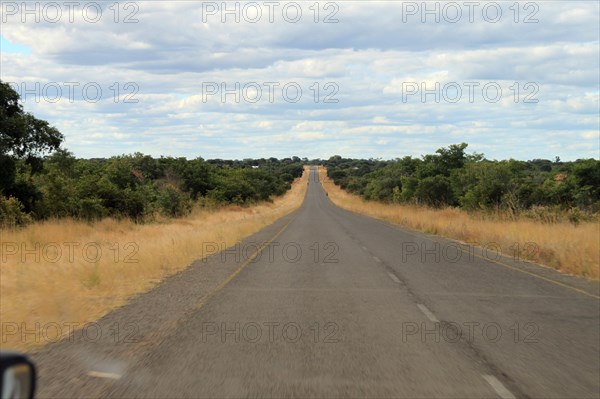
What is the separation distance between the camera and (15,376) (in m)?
2.38

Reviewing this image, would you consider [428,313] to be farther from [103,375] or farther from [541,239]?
[541,239]

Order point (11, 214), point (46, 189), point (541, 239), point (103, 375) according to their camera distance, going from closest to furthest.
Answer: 1. point (103, 375)
2. point (541, 239)
3. point (11, 214)
4. point (46, 189)

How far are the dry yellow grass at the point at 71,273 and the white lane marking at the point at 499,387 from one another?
215 inches

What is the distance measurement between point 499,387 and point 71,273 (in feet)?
33.0

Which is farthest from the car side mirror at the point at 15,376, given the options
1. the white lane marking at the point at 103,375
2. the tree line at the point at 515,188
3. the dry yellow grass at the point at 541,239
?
the tree line at the point at 515,188

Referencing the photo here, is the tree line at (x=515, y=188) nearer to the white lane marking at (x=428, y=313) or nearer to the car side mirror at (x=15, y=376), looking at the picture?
the white lane marking at (x=428, y=313)

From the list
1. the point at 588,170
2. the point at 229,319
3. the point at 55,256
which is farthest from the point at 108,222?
the point at 588,170

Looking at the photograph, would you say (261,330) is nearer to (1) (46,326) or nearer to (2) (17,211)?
(1) (46,326)

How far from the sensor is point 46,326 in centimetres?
862

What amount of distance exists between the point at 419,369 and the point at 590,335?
344 cm

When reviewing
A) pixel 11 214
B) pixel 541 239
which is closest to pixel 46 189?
pixel 11 214

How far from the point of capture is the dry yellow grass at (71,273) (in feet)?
30.3

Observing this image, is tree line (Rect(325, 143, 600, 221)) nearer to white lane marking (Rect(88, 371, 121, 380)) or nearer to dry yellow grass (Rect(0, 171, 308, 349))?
dry yellow grass (Rect(0, 171, 308, 349))

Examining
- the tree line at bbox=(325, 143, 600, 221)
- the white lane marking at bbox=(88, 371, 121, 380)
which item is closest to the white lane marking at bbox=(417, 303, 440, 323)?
→ the white lane marking at bbox=(88, 371, 121, 380)
